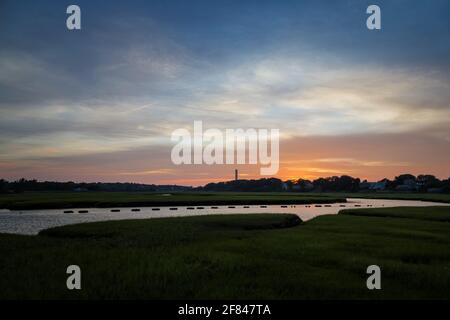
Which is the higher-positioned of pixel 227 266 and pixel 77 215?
pixel 227 266

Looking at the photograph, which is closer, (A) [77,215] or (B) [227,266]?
(B) [227,266]

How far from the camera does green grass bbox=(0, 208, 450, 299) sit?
1409cm

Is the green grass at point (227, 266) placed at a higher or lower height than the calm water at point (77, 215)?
higher

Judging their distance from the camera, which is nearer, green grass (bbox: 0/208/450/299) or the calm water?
green grass (bbox: 0/208/450/299)

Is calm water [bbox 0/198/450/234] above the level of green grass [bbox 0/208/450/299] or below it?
below

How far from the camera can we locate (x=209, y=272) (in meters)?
17.1

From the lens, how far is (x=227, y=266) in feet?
59.7

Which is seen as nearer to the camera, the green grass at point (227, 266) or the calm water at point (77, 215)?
the green grass at point (227, 266)

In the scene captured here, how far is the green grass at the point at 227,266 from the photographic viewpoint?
14.1 meters
